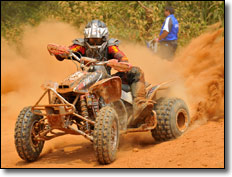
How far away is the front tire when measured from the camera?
589 centimetres

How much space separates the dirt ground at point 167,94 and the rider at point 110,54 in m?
0.65

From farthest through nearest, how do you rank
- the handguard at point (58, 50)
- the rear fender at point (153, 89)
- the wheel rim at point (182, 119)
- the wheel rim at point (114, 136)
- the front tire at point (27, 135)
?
the wheel rim at point (182, 119) → the rear fender at point (153, 89) → the handguard at point (58, 50) → the front tire at point (27, 135) → the wheel rim at point (114, 136)

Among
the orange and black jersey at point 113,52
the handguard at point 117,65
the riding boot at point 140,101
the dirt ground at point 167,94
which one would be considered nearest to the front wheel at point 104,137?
the dirt ground at point 167,94

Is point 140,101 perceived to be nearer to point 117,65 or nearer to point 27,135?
point 117,65

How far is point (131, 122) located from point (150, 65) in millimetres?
3276

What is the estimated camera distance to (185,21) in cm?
1370

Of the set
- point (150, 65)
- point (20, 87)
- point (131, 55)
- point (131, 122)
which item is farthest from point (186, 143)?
point (20, 87)

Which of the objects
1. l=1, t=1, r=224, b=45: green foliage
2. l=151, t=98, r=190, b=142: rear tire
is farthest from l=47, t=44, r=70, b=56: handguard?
l=1, t=1, r=224, b=45: green foliage

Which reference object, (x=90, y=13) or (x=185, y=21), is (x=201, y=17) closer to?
(x=185, y=21)

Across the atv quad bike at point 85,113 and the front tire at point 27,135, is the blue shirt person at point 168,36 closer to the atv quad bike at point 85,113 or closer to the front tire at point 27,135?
the atv quad bike at point 85,113

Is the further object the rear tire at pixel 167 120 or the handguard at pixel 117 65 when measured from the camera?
the rear tire at pixel 167 120

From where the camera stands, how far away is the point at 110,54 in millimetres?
6727

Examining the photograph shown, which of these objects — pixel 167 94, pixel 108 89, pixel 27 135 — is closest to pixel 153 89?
pixel 167 94

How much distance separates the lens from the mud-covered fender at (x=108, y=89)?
587 cm
